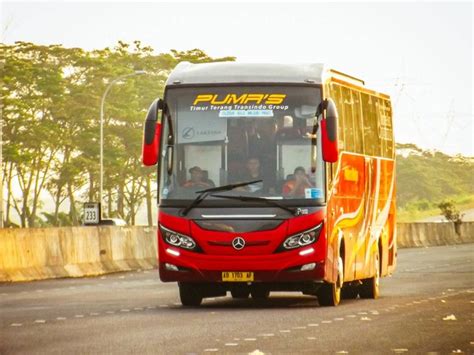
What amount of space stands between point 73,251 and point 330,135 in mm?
12426

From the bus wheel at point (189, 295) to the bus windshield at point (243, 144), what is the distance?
149 cm

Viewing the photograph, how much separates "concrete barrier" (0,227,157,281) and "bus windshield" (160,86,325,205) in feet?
27.3

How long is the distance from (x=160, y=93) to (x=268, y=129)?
69.0 meters

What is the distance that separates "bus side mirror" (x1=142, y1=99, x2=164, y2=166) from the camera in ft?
66.3

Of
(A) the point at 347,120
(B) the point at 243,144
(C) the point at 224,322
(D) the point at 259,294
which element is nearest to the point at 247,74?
(B) the point at 243,144

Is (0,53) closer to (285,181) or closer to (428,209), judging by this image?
(285,181)

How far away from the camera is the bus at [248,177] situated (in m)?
20.3

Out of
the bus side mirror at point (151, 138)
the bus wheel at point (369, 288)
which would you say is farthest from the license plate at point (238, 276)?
the bus wheel at point (369, 288)

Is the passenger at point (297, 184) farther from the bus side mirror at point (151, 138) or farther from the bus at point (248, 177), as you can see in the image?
the bus side mirror at point (151, 138)

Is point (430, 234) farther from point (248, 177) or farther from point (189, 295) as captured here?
point (248, 177)

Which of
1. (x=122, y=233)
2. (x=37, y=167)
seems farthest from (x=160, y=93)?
(x=122, y=233)

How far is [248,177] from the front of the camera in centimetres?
2050

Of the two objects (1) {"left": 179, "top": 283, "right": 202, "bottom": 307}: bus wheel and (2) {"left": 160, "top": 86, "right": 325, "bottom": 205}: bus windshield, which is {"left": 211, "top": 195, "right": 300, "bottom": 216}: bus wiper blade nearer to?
(2) {"left": 160, "top": 86, "right": 325, "bottom": 205}: bus windshield

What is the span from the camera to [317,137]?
815 inches
